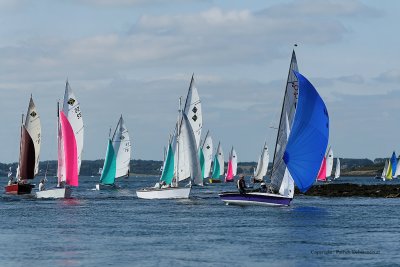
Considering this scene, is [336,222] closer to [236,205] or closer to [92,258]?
[236,205]

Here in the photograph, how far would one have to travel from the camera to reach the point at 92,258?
44094 mm

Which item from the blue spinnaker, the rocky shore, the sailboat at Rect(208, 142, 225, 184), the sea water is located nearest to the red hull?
the sea water

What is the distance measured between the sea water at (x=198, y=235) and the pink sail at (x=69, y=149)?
8.59 m

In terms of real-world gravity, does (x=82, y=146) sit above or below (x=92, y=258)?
above

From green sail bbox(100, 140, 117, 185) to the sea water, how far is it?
47.7 m

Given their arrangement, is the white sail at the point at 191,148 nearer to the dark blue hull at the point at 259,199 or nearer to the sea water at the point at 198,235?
the sea water at the point at 198,235

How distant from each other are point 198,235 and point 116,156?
261 feet

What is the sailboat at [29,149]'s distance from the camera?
104562 mm

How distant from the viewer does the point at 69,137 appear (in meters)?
93.3

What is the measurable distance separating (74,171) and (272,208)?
2360 centimetres

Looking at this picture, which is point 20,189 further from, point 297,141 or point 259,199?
point 297,141

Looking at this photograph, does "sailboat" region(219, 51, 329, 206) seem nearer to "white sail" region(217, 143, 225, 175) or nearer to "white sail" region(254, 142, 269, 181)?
"white sail" region(254, 142, 269, 181)

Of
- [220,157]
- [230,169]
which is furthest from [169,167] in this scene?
[220,157]

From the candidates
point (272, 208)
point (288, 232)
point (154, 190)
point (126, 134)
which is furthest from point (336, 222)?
point (126, 134)
